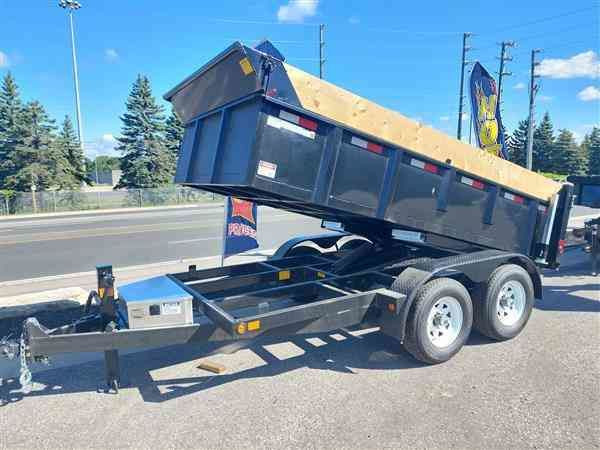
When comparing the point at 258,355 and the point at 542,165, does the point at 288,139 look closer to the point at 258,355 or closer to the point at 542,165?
the point at 258,355

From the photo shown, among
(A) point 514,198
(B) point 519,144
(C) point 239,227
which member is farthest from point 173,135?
(B) point 519,144

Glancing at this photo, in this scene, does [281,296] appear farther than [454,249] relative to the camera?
No

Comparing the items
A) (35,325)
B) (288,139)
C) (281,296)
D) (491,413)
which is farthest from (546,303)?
(35,325)

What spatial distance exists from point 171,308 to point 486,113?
10.8 meters

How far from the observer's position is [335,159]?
14.3 feet

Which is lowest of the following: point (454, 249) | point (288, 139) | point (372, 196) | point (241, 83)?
point (454, 249)

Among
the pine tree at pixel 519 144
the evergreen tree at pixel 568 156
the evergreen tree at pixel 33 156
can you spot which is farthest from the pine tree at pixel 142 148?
the evergreen tree at pixel 568 156

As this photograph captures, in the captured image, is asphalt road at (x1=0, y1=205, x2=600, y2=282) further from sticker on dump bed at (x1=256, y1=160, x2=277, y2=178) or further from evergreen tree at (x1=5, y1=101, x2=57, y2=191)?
evergreen tree at (x1=5, y1=101, x2=57, y2=191)

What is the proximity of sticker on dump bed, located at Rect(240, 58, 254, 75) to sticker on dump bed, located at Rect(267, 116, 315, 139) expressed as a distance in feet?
1.40

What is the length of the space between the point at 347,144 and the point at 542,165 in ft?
235

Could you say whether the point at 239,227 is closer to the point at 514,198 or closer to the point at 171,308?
the point at 171,308

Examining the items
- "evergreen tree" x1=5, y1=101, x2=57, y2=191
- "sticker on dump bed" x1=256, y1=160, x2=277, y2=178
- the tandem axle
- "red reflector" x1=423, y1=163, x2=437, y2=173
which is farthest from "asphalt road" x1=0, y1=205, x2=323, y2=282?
"evergreen tree" x1=5, y1=101, x2=57, y2=191

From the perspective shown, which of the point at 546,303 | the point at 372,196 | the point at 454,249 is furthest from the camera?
the point at 546,303

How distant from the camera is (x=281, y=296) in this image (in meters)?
4.98
